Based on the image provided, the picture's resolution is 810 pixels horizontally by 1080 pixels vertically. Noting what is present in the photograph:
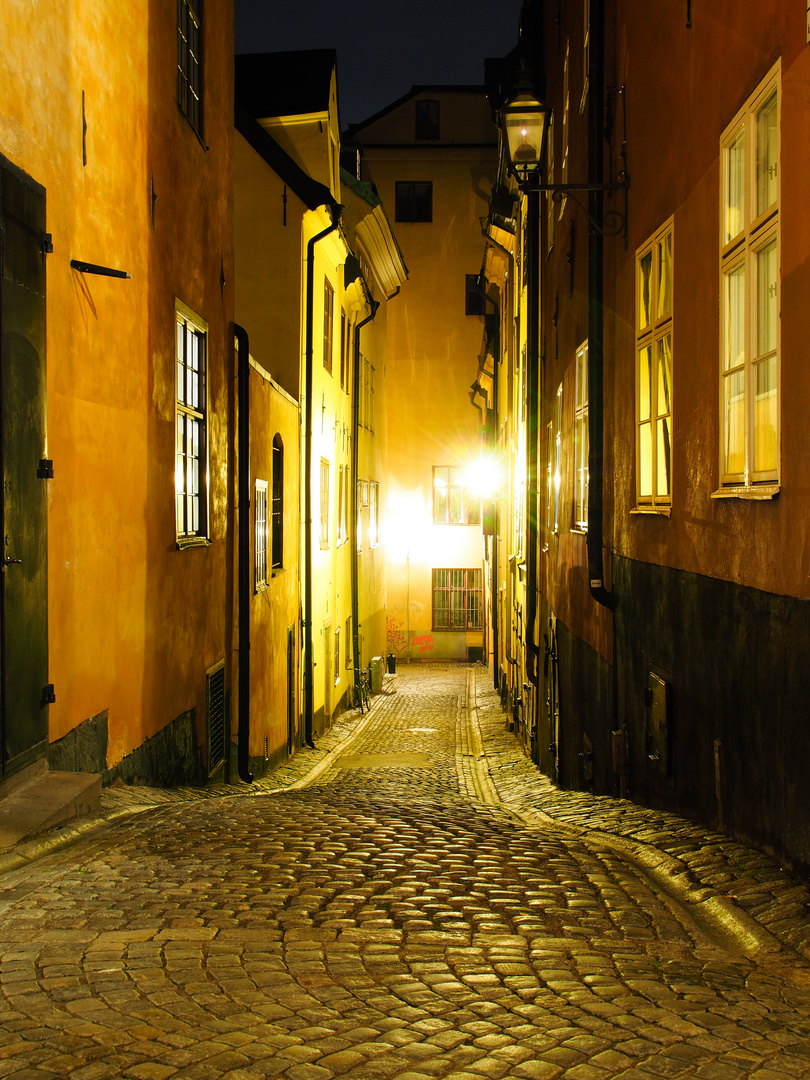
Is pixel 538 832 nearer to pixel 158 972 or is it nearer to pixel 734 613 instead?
pixel 734 613

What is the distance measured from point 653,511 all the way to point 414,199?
3436 cm

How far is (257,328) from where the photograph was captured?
56.2 feet

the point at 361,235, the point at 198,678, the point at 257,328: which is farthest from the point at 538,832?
the point at 361,235

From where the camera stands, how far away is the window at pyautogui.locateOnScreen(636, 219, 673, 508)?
6625 mm

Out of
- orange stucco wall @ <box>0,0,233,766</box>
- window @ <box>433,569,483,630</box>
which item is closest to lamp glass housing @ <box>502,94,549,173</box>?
orange stucco wall @ <box>0,0,233,766</box>

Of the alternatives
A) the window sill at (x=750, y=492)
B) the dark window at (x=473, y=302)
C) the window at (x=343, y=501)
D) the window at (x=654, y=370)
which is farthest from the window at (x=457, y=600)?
the window sill at (x=750, y=492)

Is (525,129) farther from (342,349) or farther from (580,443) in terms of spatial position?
(342,349)

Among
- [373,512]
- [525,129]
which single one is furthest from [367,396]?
[525,129]

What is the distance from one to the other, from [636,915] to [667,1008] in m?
1.17

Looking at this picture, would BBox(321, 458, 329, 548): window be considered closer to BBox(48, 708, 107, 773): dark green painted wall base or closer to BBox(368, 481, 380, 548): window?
A: BBox(368, 481, 380, 548): window

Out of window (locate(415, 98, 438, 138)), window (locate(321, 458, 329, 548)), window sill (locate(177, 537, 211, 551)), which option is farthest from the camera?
window (locate(415, 98, 438, 138))

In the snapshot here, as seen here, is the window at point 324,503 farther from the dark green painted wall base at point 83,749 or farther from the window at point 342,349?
the dark green painted wall base at point 83,749

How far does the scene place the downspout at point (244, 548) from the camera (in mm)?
11492

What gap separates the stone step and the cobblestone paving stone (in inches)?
6.9
